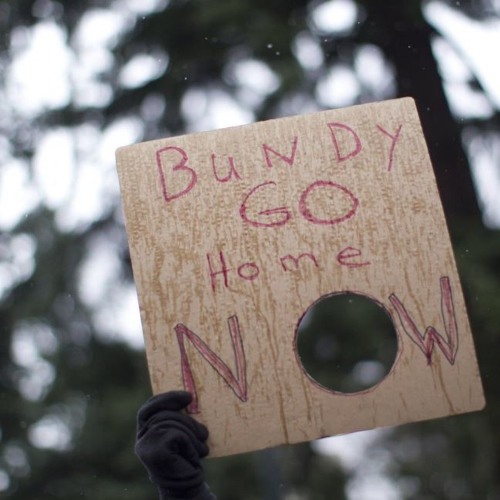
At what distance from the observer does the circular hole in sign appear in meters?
2.97

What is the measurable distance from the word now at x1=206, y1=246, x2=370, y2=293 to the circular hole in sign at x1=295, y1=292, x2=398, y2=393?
1589 mm

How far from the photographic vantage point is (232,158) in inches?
51.8

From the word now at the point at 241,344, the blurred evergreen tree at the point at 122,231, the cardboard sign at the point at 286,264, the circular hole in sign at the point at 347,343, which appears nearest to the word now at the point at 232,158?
the cardboard sign at the point at 286,264

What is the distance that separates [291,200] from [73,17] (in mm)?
2202

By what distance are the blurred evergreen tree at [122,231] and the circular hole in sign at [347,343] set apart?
12.3 inches

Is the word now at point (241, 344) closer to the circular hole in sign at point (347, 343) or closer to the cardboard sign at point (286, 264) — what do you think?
the cardboard sign at point (286, 264)

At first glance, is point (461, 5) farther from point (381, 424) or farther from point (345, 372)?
point (381, 424)

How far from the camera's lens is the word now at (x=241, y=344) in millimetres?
1241

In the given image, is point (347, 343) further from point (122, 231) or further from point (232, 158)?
point (232, 158)

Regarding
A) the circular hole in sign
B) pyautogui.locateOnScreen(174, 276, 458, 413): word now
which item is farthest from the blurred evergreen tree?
A: pyautogui.locateOnScreen(174, 276, 458, 413): word now

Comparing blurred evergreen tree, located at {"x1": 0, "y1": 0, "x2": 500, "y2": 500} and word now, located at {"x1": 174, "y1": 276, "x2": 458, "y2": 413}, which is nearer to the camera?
word now, located at {"x1": 174, "y1": 276, "x2": 458, "y2": 413}

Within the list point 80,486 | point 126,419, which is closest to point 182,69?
point 126,419

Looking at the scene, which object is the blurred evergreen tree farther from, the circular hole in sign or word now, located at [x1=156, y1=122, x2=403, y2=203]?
word now, located at [x1=156, y1=122, x2=403, y2=203]

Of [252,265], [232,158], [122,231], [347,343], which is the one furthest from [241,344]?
[122,231]
